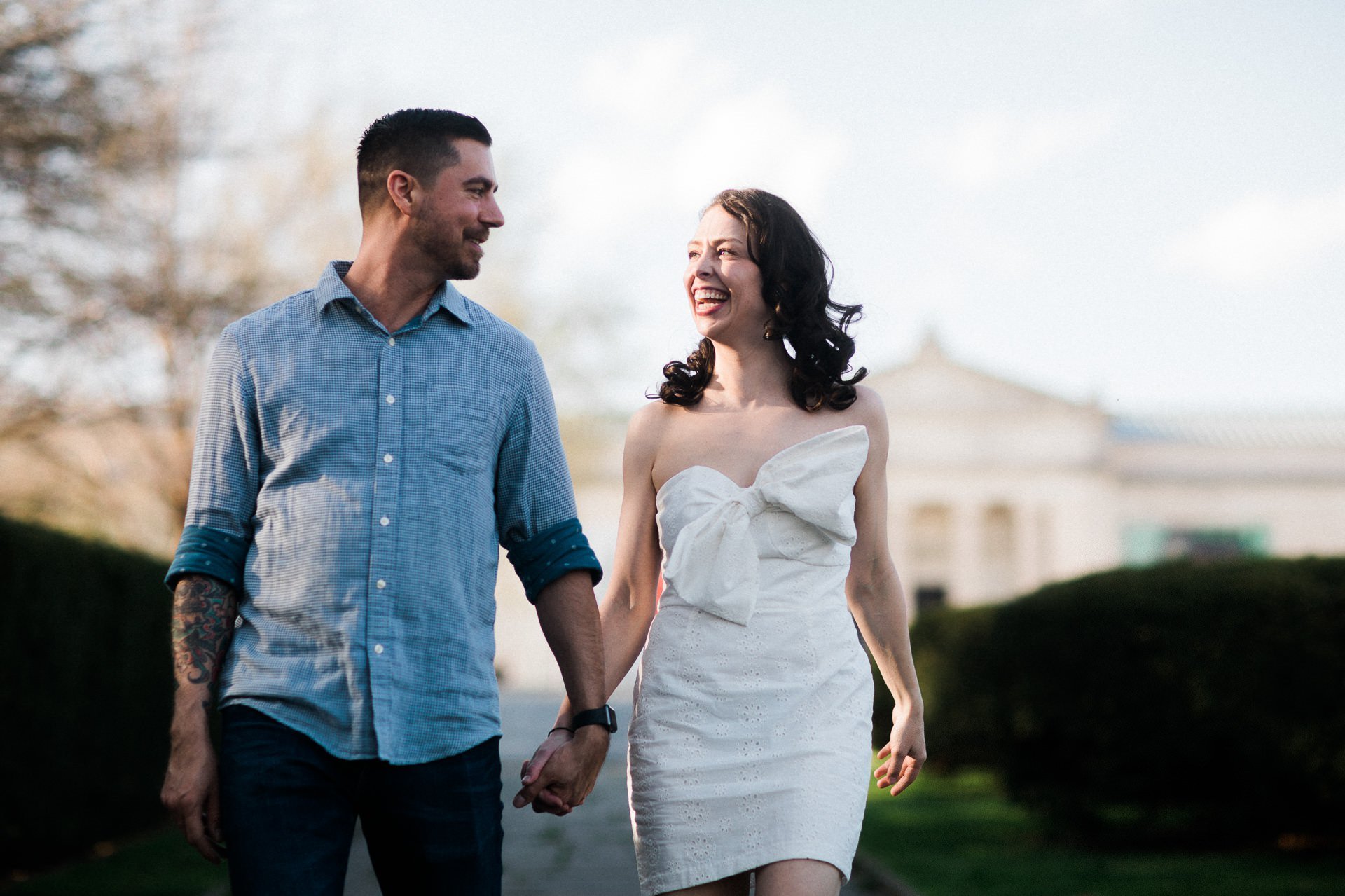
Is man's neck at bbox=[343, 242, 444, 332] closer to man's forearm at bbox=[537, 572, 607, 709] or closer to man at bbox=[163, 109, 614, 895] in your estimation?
man at bbox=[163, 109, 614, 895]

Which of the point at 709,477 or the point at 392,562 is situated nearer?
the point at 392,562

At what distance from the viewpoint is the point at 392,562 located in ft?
9.20

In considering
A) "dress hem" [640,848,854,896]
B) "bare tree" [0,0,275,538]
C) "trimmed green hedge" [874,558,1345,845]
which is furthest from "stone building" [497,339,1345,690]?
"dress hem" [640,848,854,896]

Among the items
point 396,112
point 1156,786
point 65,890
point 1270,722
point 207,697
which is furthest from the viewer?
point 1156,786

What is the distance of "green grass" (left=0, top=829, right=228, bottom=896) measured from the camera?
25.7 feet

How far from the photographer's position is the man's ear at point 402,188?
121 inches

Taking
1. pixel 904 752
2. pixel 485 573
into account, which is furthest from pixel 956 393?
pixel 485 573

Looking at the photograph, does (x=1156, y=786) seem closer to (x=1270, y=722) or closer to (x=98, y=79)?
(x=1270, y=722)

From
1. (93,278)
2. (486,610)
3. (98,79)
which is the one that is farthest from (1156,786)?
(93,278)

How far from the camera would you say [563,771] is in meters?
3.12

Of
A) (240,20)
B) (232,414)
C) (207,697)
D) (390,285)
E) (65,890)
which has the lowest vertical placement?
(65,890)

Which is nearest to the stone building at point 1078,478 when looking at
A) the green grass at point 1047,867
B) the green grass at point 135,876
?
the green grass at point 1047,867

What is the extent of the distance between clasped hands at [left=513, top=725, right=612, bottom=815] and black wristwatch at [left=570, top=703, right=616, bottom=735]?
1 centimetres

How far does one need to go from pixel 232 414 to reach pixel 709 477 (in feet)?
3.95
